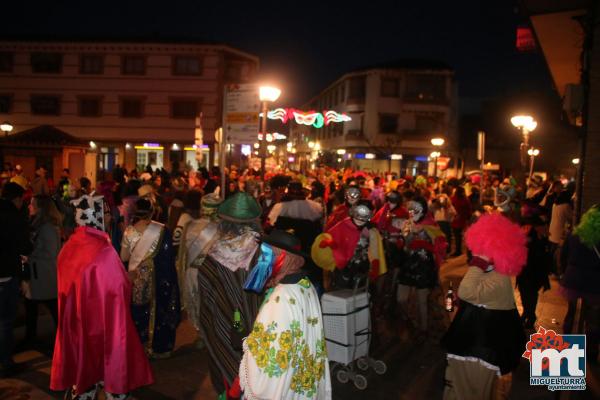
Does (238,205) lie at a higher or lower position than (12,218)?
higher

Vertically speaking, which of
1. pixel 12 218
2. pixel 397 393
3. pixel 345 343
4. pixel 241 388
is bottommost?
pixel 397 393

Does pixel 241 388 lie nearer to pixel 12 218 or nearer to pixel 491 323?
pixel 491 323

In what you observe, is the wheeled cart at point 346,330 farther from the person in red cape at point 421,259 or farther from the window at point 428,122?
the window at point 428,122

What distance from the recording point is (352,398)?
5.05 m

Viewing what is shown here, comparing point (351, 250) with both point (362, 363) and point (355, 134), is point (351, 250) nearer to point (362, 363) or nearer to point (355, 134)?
point (362, 363)

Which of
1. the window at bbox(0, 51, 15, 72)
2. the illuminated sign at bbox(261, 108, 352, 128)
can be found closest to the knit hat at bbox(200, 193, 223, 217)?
the illuminated sign at bbox(261, 108, 352, 128)

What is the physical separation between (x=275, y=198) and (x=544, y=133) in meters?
37.3

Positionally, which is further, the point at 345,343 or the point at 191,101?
the point at 191,101

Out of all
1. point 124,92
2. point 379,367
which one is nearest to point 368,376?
point 379,367

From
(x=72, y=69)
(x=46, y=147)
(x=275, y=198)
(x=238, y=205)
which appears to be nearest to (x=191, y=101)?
(x=72, y=69)

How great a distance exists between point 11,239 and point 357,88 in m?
39.6

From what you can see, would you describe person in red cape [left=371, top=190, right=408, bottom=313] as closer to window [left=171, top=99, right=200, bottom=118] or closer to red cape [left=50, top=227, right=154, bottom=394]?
red cape [left=50, top=227, right=154, bottom=394]

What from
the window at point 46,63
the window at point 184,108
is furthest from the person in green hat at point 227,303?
the window at point 46,63

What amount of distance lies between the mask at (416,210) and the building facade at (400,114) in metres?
35.0
